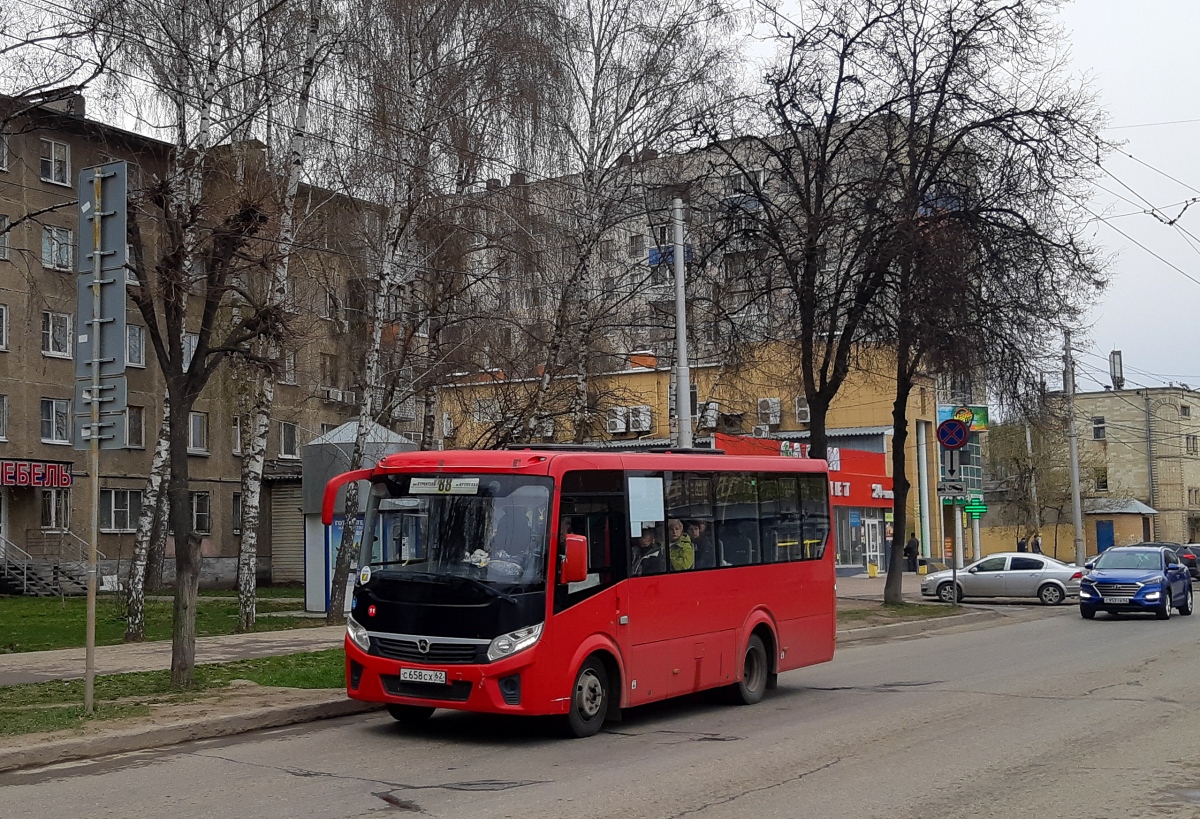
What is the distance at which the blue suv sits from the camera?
26.9 meters

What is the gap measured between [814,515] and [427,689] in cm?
608

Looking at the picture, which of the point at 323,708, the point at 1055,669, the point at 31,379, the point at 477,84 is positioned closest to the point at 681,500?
the point at 323,708

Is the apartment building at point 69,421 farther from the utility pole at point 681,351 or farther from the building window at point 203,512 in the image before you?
the utility pole at point 681,351

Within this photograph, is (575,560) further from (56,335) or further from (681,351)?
(56,335)

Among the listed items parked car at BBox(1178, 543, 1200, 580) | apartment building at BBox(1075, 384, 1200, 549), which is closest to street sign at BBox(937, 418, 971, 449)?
parked car at BBox(1178, 543, 1200, 580)

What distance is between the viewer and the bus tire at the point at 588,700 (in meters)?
11.1

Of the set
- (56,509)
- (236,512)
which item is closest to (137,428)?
(56,509)

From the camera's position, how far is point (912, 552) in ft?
162

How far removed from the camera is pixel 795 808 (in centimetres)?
809

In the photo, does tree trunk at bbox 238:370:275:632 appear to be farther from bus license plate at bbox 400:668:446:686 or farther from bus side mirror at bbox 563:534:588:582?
bus side mirror at bbox 563:534:588:582

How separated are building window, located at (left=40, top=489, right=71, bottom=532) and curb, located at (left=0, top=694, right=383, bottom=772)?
3118 centimetres

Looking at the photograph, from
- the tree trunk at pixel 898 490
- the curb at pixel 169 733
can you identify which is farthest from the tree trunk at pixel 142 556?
the tree trunk at pixel 898 490

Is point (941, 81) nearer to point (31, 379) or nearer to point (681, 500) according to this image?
point (681, 500)

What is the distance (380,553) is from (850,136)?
54.2 ft
